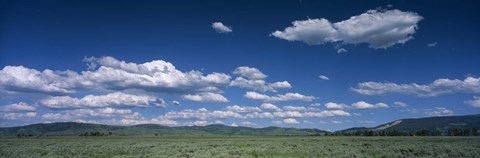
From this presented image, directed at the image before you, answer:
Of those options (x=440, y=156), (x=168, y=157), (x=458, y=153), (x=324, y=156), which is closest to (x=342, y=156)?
(x=324, y=156)

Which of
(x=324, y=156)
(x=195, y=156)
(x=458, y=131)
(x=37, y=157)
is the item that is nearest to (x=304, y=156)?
(x=324, y=156)

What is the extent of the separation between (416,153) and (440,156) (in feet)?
11.8

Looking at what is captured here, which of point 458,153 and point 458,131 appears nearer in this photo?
point 458,153

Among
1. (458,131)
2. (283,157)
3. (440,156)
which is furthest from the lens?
(458,131)

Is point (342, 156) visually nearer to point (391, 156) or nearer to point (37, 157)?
point (391, 156)

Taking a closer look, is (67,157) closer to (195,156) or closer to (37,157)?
(37,157)

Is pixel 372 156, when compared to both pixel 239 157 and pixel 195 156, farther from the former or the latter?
pixel 195 156

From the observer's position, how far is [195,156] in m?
34.9

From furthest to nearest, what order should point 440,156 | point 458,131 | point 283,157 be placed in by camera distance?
1. point 458,131
2. point 283,157
3. point 440,156

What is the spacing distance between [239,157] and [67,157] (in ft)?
51.0

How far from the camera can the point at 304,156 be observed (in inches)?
1388

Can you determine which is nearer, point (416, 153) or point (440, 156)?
point (440, 156)

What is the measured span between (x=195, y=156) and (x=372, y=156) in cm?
1552

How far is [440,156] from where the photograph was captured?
106 feet
